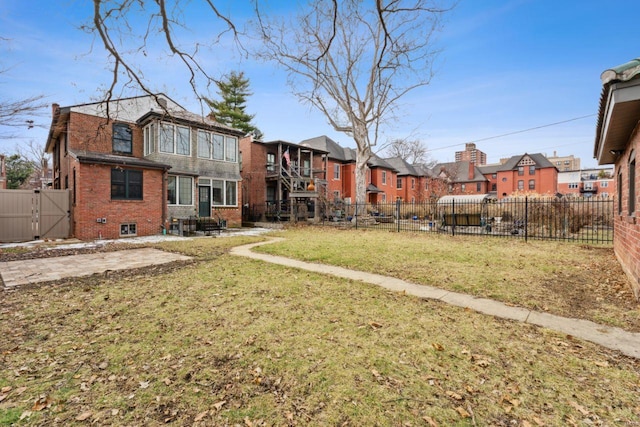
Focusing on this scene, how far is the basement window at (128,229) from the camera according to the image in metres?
14.1

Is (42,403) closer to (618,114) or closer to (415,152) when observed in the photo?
(618,114)

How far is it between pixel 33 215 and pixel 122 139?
5.69 metres

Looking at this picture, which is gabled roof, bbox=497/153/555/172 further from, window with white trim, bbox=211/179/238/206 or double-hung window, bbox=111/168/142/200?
double-hung window, bbox=111/168/142/200

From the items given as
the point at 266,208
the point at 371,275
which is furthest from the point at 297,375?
the point at 266,208

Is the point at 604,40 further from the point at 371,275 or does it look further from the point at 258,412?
the point at 258,412

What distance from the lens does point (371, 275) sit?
644 cm

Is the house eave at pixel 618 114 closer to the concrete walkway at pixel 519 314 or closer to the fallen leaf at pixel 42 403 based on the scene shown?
the concrete walkway at pixel 519 314

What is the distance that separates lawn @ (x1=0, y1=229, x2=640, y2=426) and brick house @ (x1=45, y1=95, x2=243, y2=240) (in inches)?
323

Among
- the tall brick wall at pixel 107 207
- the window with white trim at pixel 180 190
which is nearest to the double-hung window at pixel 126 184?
Answer: the tall brick wall at pixel 107 207

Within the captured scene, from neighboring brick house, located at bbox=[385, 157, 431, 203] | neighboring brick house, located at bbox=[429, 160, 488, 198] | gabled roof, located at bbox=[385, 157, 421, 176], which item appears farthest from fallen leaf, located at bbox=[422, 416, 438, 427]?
neighboring brick house, located at bbox=[429, 160, 488, 198]

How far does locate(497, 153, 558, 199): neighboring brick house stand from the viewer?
155ft

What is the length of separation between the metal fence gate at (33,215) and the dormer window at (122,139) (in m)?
3.69

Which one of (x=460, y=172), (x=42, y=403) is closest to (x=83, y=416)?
(x=42, y=403)

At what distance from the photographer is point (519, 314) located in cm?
416
